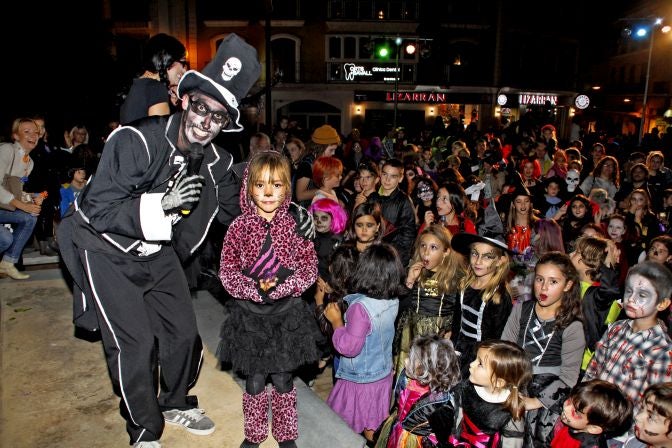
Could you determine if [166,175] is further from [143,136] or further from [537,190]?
[537,190]

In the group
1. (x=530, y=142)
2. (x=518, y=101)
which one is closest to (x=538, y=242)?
(x=530, y=142)

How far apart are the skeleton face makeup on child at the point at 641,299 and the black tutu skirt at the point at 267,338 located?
2103 mm

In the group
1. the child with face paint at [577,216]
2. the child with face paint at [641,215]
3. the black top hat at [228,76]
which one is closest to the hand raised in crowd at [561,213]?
the child with face paint at [577,216]

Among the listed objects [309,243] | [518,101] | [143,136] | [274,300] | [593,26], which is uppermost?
[593,26]

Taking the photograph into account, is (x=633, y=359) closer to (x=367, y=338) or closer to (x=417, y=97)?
(x=367, y=338)

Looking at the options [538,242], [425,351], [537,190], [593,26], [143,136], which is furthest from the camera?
[593,26]

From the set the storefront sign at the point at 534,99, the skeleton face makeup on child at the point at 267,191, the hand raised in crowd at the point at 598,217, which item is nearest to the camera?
the skeleton face makeup on child at the point at 267,191

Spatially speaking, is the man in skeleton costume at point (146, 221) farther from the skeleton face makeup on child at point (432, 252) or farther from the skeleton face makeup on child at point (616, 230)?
the skeleton face makeup on child at point (616, 230)

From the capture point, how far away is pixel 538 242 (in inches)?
233

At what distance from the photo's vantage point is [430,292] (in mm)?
4488

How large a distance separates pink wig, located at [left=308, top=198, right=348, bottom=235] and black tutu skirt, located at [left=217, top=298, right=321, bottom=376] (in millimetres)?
2272

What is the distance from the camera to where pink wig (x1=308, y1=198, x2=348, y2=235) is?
18.0ft

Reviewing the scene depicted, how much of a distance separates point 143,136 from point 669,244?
473 cm

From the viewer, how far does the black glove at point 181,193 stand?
286 cm
